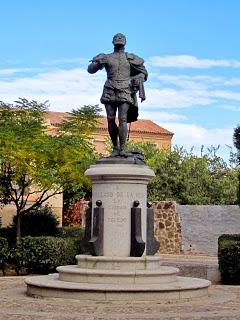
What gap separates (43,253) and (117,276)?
647 centimetres

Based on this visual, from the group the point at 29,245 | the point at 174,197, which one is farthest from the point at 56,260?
the point at 174,197

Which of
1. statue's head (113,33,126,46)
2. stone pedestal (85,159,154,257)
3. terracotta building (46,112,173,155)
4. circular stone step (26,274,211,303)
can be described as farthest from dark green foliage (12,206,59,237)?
terracotta building (46,112,173,155)

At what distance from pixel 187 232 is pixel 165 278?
16216 mm

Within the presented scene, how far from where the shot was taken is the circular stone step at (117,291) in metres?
11.6

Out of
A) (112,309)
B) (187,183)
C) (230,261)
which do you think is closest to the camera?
(112,309)

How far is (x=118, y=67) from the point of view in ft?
46.5

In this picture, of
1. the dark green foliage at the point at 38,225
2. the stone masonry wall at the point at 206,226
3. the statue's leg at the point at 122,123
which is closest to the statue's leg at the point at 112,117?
the statue's leg at the point at 122,123

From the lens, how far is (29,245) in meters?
18.5

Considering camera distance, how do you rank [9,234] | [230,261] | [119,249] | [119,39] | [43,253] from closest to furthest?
[119,249] < [119,39] < [230,261] < [43,253] < [9,234]

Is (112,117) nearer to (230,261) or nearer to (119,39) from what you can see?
(119,39)

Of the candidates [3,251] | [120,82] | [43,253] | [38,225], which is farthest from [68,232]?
[120,82]

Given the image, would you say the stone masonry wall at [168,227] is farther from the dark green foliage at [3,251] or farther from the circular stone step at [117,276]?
the circular stone step at [117,276]

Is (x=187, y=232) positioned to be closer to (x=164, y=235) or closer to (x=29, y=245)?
(x=164, y=235)

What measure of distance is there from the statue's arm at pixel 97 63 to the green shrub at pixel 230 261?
558cm
